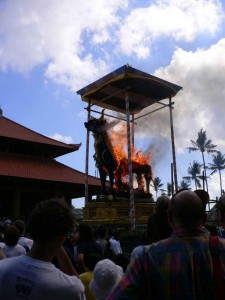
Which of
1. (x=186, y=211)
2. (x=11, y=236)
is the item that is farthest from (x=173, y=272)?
(x=11, y=236)

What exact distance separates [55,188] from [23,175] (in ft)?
10.5

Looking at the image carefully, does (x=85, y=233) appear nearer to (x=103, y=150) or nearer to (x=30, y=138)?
(x=103, y=150)

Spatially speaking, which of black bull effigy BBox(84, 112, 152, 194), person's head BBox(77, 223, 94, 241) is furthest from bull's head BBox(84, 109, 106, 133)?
person's head BBox(77, 223, 94, 241)

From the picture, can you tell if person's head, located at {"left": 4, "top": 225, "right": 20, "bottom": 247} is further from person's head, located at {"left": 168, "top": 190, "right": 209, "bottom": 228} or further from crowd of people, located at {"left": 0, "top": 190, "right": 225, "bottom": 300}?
person's head, located at {"left": 168, "top": 190, "right": 209, "bottom": 228}

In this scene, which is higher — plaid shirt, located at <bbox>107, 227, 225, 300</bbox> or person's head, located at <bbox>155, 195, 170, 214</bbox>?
person's head, located at <bbox>155, 195, 170, 214</bbox>

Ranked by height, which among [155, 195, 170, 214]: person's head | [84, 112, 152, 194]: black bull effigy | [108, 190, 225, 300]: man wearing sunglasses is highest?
[84, 112, 152, 194]: black bull effigy

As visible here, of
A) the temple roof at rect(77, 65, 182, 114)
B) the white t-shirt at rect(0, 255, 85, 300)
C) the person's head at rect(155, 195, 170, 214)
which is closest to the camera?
the white t-shirt at rect(0, 255, 85, 300)

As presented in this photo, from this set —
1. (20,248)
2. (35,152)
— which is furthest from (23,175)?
(20,248)

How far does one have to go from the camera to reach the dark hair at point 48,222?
77.2 inches

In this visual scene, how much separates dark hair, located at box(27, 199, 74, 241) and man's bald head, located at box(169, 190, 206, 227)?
0.60 metres

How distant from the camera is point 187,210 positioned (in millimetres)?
1810

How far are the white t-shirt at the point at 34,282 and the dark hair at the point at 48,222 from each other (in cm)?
14

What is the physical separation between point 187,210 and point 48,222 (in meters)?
0.74

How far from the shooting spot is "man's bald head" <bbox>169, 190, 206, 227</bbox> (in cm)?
181
